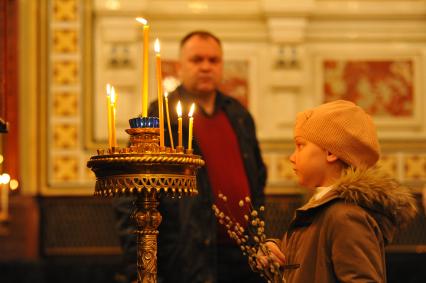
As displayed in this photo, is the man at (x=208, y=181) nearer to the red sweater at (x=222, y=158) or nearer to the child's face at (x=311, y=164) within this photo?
the red sweater at (x=222, y=158)

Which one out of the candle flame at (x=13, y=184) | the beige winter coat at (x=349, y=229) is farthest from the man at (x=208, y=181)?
the candle flame at (x=13, y=184)

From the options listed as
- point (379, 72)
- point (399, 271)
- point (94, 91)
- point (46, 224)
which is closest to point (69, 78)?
point (94, 91)

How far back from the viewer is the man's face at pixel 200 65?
12.7 feet

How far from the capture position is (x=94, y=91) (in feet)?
18.1

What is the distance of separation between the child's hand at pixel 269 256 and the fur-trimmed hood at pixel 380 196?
23cm

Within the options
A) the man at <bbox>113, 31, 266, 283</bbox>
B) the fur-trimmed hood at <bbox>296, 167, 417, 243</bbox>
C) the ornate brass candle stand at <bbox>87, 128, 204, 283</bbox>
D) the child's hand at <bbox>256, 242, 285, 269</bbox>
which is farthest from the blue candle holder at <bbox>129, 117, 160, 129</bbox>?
the man at <bbox>113, 31, 266, 283</bbox>

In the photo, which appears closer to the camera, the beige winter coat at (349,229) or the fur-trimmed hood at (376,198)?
the beige winter coat at (349,229)

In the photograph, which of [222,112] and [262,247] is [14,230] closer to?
[222,112]

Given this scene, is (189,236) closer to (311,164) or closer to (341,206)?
(311,164)

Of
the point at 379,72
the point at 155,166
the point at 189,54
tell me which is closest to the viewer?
the point at 155,166

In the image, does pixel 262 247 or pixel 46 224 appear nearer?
pixel 262 247

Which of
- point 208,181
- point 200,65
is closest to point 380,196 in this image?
point 208,181

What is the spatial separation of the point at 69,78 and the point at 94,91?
0.57 feet

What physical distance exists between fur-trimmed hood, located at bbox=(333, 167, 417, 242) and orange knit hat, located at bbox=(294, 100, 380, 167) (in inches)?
2.4
